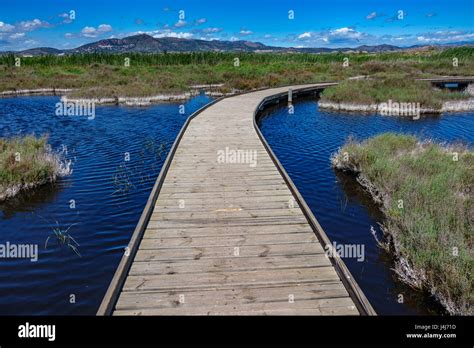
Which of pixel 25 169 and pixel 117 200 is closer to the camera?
pixel 117 200

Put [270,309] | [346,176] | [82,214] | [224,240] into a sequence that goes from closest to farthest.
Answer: [270,309] → [224,240] → [82,214] → [346,176]

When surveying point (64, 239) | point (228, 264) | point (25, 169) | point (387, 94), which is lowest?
point (64, 239)

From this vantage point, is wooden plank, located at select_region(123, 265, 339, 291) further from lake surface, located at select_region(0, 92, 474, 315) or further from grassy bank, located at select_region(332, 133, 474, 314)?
grassy bank, located at select_region(332, 133, 474, 314)

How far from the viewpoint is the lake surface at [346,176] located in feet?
21.9

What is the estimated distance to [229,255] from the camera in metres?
6.25

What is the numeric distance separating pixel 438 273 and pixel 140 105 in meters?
25.7

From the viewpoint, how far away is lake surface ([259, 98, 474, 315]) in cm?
668

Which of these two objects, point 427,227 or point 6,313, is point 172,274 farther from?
point 427,227

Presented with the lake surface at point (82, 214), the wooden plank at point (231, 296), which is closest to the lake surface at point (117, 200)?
the lake surface at point (82, 214)

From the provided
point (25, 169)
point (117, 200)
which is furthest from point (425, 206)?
point (25, 169)

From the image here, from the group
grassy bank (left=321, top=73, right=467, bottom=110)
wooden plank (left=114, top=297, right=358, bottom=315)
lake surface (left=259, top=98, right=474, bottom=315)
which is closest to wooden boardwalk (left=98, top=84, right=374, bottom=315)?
wooden plank (left=114, top=297, right=358, bottom=315)

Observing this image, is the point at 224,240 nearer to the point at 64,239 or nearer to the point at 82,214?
the point at 64,239

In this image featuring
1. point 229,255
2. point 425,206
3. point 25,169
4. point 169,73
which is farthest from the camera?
point 169,73

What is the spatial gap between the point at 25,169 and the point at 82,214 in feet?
11.4
